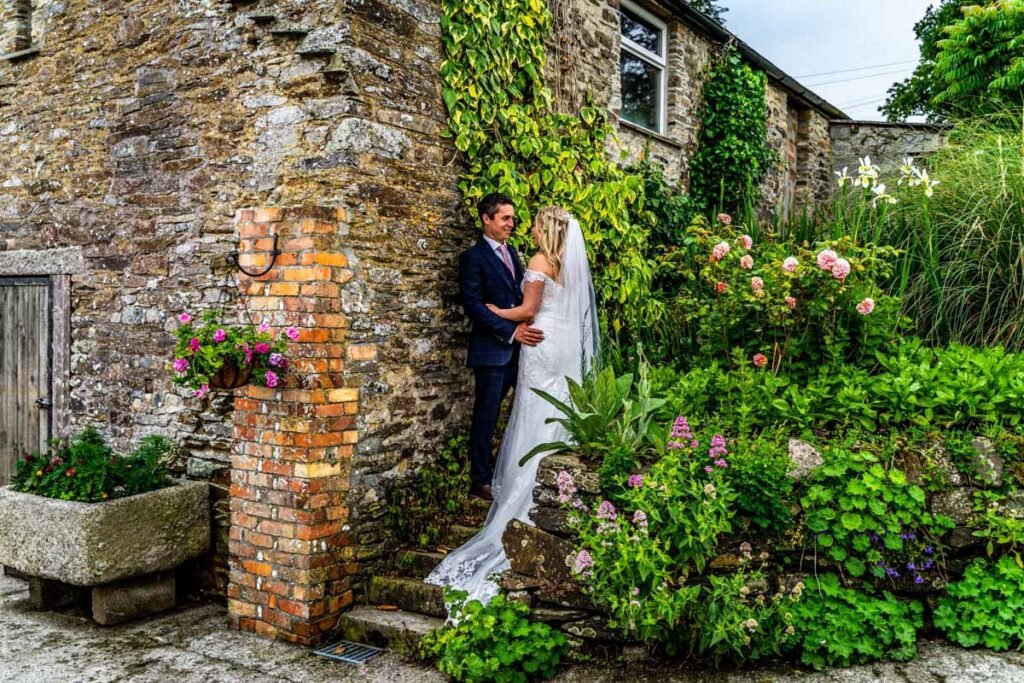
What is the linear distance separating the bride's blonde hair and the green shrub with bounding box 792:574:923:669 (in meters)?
2.46

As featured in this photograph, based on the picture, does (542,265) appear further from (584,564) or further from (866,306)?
(584,564)

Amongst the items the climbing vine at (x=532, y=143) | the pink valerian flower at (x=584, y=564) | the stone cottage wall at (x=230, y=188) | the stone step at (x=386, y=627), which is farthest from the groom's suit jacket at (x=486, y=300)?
the pink valerian flower at (x=584, y=564)

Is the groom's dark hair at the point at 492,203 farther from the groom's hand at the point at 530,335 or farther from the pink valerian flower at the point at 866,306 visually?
the pink valerian flower at the point at 866,306

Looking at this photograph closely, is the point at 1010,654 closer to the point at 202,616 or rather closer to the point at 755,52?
the point at 202,616

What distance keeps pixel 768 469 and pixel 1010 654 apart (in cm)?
142

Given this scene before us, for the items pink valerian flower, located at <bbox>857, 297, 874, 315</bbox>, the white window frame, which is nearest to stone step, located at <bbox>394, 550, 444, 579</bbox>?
pink valerian flower, located at <bbox>857, 297, 874, 315</bbox>

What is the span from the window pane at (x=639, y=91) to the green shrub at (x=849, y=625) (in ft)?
18.2

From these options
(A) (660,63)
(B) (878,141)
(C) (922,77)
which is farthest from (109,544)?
(C) (922,77)

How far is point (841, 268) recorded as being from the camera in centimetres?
462

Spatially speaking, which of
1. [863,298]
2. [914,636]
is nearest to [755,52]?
[863,298]

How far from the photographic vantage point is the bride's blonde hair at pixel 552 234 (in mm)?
5344

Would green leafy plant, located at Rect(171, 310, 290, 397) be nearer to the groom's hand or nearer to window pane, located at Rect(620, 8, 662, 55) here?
the groom's hand

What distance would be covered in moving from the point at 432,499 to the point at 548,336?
129 cm

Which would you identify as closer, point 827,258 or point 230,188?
point 827,258
